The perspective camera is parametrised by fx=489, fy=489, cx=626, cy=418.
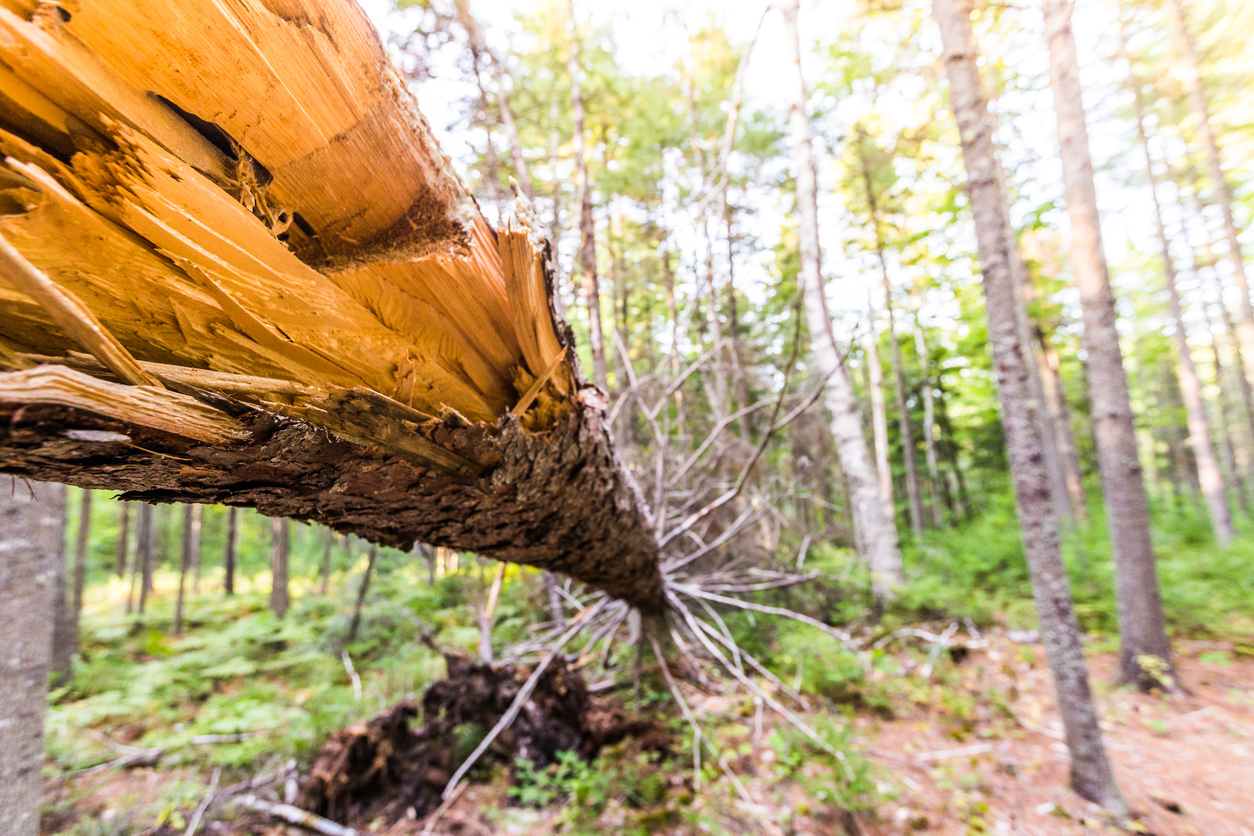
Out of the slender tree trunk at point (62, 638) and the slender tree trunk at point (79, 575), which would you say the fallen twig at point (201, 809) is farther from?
Result: the slender tree trunk at point (79, 575)

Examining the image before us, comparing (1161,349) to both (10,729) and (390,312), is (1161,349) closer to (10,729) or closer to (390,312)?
(390,312)

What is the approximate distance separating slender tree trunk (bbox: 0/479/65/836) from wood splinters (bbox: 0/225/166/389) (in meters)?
2.81

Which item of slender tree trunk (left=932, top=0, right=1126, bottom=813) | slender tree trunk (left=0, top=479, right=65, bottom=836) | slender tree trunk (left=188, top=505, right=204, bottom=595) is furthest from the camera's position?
slender tree trunk (left=188, top=505, right=204, bottom=595)

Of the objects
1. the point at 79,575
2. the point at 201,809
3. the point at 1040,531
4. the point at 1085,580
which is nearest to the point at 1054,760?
the point at 1040,531

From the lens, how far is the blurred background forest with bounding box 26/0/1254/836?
3.31 meters

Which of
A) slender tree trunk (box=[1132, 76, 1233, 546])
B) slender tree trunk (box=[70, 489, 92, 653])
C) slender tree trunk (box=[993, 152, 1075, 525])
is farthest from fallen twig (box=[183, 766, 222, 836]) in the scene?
slender tree trunk (box=[1132, 76, 1233, 546])

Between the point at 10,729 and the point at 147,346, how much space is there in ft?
→ 10.4

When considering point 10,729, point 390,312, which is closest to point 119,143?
point 390,312

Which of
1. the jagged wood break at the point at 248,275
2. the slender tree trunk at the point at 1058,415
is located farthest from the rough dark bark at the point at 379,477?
the slender tree trunk at the point at 1058,415

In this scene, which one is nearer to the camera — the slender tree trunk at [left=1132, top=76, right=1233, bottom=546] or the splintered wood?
the splintered wood

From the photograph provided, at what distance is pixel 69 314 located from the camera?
1.75 feet

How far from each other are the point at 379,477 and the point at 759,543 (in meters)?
5.83

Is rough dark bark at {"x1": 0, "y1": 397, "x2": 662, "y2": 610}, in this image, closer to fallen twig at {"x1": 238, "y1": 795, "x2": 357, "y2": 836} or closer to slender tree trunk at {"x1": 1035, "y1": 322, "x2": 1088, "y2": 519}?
fallen twig at {"x1": 238, "y1": 795, "x2": 357, "y2": 836}

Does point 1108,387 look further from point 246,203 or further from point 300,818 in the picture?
point 300,818
